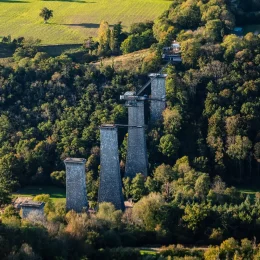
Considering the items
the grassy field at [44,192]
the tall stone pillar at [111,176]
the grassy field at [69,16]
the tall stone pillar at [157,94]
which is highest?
the grassy field at [69,16]

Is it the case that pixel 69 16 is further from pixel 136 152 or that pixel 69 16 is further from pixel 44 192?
pixel 44 192

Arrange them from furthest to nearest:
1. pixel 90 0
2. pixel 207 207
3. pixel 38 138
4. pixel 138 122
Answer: pixel 90 0
pixel 38 138
pixel 138 122
pixel 207 207

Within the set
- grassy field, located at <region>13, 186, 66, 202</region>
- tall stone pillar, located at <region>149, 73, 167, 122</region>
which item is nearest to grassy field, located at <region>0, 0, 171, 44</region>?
tall stone pillar, located at <region>149, 73, 167, 122</region>

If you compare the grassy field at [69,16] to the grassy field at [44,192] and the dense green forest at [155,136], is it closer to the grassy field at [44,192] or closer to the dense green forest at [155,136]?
the dense green forest at [155,136]

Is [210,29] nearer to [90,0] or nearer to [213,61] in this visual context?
[213,61]

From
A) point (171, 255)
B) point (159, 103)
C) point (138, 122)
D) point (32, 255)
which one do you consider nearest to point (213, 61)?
point (159, 103)

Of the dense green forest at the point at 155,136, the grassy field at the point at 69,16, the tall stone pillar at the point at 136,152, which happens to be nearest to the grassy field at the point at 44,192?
the dense green forest at the point at 155,136
